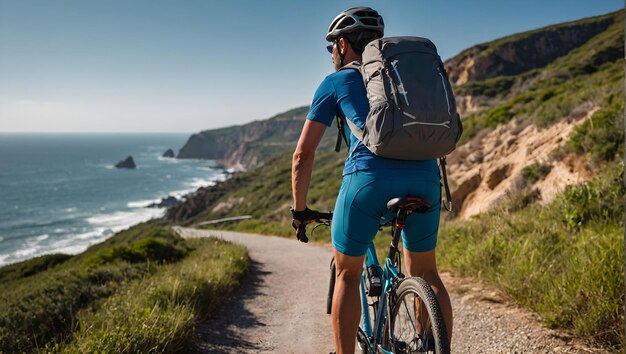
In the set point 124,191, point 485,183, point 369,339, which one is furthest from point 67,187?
point 369,339

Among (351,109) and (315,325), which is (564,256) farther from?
(351,109)

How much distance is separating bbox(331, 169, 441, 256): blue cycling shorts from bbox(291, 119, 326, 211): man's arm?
22cm

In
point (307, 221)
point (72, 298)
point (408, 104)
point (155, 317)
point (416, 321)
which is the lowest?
point (72, 298)

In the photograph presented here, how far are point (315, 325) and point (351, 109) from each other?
3.19 meters

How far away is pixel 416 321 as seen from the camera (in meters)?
2.34

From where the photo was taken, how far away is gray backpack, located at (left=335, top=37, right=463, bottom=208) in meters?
2.08

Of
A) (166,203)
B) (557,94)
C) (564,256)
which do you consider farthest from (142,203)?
(564,256)

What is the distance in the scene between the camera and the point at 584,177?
828cm

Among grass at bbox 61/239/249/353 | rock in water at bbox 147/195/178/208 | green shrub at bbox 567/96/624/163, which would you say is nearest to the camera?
grass at bbox 61/239/249/353

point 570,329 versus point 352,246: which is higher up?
point 352,246

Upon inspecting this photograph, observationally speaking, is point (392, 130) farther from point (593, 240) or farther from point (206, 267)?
point (206, 267)

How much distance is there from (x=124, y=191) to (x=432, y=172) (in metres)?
93.6

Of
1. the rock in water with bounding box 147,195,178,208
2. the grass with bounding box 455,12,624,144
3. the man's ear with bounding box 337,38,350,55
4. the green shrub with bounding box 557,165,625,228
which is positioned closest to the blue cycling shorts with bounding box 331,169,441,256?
the man's ear with bounding box 337,38,350,55

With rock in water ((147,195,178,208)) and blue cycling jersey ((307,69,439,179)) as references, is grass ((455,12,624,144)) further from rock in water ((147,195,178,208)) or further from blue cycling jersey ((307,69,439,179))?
rock in water ((147,195,178,208))
